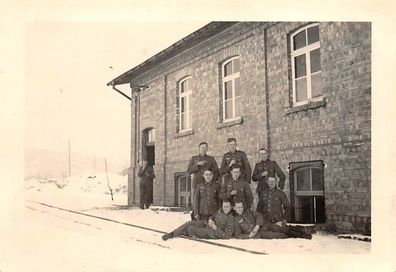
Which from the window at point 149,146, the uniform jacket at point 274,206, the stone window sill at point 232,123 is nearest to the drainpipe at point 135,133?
the window at point 149,146

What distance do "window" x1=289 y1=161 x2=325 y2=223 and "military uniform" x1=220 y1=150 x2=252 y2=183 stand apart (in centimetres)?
46

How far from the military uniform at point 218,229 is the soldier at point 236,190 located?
20 centimetres

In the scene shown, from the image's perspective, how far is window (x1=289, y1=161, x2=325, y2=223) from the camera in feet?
15.7

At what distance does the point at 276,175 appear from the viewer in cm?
483

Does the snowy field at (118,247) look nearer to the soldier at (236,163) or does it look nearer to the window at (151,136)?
the soldier at (236,163)

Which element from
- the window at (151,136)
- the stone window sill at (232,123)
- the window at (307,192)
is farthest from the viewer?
the window at (151,136)

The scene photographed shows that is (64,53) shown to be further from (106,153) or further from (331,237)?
(331,237)

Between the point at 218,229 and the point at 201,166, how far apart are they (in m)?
0.74

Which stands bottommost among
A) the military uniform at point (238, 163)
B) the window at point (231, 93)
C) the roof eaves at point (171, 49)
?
the military uniform at point (238, 163)

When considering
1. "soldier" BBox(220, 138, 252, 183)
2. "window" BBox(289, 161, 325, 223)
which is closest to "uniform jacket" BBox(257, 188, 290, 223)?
"window" BBox(289, 161, 325, 223)

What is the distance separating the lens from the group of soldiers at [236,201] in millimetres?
4555

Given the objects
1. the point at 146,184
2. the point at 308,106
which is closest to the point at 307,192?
the point at 308,106

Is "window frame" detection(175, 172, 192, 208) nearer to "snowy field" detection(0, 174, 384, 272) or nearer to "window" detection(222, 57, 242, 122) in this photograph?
"snowy field" detection(0, 174, 384, 272)

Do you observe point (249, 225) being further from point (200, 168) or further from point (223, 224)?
point (200, 168)
